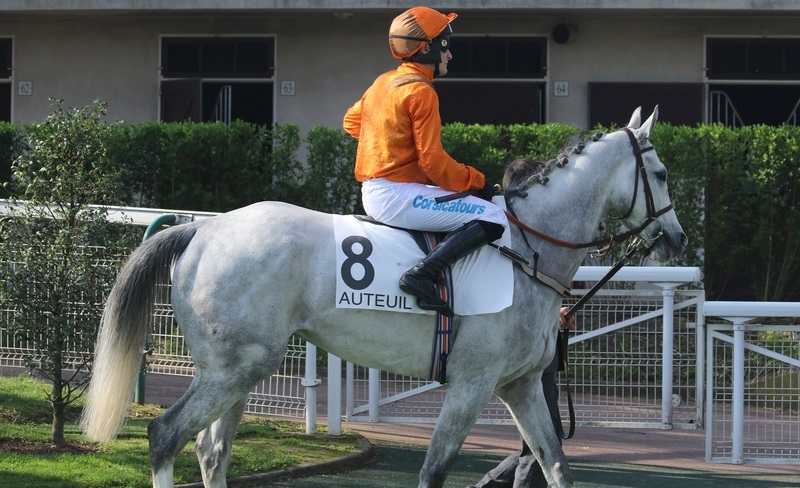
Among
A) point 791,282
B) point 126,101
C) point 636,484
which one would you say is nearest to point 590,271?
point 636,484

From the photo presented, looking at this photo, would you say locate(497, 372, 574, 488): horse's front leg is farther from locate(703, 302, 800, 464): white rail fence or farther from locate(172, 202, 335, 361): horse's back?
locate(703, 302, 800, 464): white rail fence

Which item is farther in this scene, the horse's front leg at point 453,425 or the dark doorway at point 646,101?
the dark doorway at point 646,101

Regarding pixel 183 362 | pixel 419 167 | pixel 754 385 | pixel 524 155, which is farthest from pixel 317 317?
pixel 524 155

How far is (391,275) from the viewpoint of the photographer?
19.3ft

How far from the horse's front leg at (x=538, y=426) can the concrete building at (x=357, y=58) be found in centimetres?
932

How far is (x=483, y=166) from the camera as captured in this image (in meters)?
13.5

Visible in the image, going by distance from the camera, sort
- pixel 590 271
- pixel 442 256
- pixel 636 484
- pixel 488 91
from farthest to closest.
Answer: pixel 488 91
pixel 590 271
pixel 636 484
pixel 442 256

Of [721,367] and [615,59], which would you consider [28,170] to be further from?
[615,59]

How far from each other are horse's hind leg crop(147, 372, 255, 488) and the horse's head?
225 centimetres

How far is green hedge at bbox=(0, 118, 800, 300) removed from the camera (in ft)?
43.7

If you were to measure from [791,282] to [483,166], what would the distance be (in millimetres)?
3989

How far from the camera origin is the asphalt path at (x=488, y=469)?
302 inches

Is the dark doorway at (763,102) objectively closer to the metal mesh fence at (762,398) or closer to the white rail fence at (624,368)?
the white rail fence at (624,368)

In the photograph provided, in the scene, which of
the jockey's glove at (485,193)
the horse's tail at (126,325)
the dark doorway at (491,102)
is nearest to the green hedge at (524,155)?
the dark doorway at (491,102)
